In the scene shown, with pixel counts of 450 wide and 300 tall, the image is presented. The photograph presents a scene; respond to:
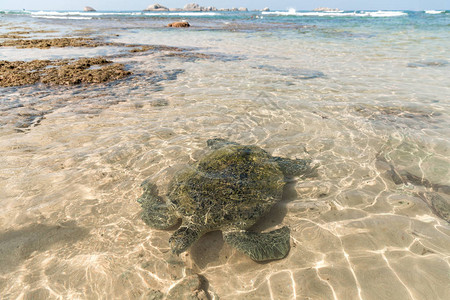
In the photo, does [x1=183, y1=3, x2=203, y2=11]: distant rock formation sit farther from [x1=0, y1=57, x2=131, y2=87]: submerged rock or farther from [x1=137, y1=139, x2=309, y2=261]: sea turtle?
[x1=137, y1=139, x2=309, y2=261]: sea turtle

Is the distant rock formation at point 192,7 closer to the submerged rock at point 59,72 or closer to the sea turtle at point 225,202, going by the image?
the submerged rock at point 59,72

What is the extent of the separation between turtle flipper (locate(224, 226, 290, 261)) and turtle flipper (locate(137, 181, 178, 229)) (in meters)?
0.87

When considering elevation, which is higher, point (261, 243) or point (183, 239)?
point (183, 239)

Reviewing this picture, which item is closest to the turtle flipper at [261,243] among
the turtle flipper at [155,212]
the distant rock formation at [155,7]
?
the turtle flipper at [155,212]

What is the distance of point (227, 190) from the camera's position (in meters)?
3.51

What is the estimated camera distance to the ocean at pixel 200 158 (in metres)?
2.90

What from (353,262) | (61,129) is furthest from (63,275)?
(61,129)

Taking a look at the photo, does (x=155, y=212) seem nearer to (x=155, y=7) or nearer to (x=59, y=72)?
(x=59, y=72)

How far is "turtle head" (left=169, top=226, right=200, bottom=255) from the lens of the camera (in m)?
2.95

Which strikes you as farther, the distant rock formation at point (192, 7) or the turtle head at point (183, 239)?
the distant rock formation at point (192, 7)

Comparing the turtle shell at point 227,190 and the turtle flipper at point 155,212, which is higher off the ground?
the turtle shell at point 227,190

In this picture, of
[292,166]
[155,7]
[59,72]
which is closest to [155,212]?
[292,166]

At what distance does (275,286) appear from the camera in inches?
112

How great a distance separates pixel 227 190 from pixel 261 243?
857 mm
